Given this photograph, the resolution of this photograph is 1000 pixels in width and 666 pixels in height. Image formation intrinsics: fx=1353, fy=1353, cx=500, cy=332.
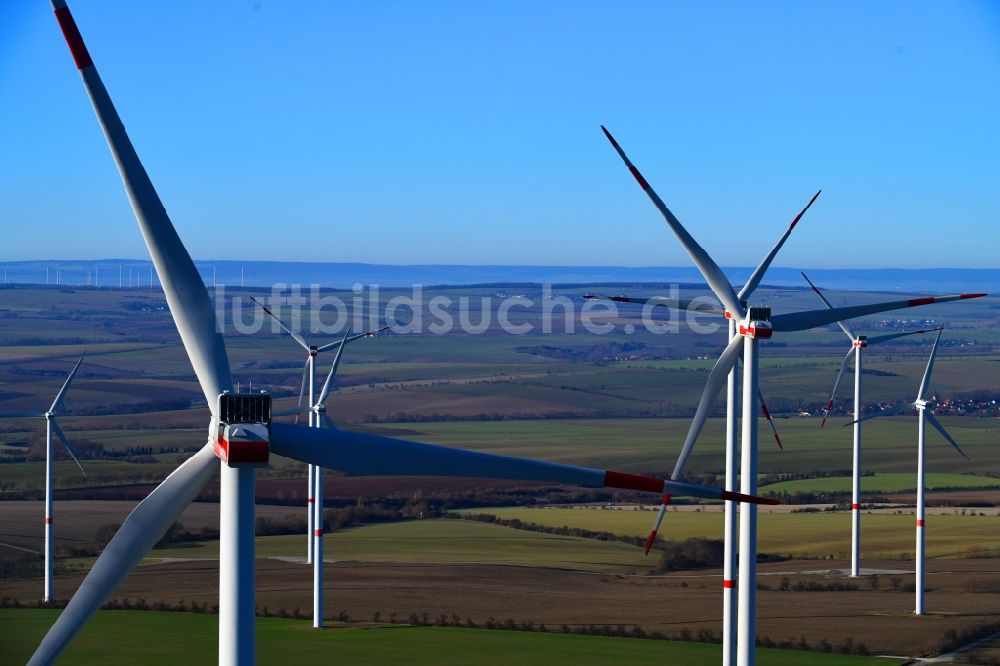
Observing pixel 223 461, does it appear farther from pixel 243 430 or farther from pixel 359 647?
pixel 359 647

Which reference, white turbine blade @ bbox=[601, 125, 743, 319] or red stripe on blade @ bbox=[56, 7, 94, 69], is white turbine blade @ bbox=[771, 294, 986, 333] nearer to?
white turbine blade @ bbox=[601, 125, 743, 319]

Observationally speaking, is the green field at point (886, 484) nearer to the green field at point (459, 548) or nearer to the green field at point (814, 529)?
the green field at point (814, 529)

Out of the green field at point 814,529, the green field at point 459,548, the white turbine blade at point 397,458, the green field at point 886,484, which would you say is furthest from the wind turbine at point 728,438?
the green field at point 886,484

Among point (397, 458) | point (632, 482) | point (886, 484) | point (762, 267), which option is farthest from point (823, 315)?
point (886, 484)

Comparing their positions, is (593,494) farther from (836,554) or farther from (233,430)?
(233,430)

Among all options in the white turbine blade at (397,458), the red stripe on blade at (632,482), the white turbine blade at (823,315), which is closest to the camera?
the red stripe on blade at (632,482)

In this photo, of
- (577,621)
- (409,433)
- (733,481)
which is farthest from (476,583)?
(409,433)

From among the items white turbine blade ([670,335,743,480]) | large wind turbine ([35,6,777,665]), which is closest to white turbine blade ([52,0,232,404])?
large wind turbine ([35,6,777,665])
